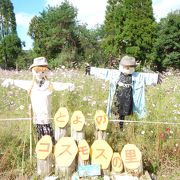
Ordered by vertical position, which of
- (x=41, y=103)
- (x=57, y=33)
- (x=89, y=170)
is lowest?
(x=89, y=170)

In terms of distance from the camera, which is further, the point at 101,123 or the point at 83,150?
the point at 101,123

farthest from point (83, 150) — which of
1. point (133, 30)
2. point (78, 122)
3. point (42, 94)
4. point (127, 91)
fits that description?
point (133, 30)

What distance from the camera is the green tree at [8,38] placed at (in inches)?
1348

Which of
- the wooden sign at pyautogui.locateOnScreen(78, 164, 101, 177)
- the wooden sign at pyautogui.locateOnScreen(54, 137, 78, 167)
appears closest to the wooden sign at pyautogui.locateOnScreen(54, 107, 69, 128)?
the wooden sign at pyautogui.locateOnScreen(54, 137, 78, 167)

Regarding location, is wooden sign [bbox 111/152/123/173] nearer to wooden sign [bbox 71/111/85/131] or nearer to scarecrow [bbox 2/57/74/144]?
wooden sign [bbox 71/111/85/131]

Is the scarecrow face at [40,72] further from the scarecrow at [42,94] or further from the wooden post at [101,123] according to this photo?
the wooden post at [101,123]

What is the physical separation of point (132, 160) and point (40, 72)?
1512 millimetres

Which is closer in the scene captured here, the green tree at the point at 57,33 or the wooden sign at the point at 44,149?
the wooden sign at the point at 44,149

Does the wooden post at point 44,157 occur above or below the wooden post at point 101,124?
below

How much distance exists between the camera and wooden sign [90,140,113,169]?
3561 mm

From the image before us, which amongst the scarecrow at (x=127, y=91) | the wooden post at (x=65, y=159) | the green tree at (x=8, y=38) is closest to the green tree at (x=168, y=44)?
the green tree at (x=8, y=38)

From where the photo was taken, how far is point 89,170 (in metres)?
3.51

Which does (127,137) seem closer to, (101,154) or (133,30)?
(101,154)

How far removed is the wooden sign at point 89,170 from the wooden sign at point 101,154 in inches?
2.6
